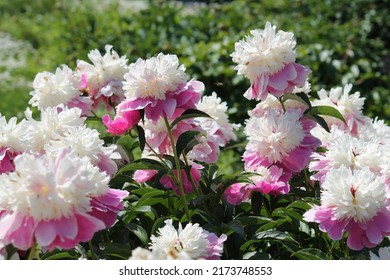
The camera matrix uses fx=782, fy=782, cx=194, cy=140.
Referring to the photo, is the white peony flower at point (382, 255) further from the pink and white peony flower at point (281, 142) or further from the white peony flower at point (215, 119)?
the white peony flower at point (215, 119)

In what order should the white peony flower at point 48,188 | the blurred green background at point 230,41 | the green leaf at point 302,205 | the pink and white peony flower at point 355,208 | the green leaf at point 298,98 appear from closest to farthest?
1. the white peony flower at point 48,188
2. the pink and white peony flower at point 355,208
3. the green leaf at point 302,205
4. the green leaf at point 298,98
5. the blurred green background at point 230,41

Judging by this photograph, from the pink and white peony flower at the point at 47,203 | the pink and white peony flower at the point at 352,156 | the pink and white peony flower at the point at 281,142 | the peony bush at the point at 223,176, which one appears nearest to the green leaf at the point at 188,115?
the peony bush at the point at 223,176

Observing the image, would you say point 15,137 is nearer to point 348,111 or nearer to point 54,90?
point 54,90

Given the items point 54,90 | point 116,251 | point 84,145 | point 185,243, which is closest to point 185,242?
point 185,243

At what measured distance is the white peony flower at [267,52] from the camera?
1.64 m

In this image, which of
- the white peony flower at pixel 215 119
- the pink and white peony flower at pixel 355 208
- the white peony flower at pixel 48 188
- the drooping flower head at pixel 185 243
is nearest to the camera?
the white peony flower at pixel 48 188

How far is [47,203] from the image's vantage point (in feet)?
3.85

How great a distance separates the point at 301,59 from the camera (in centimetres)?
426

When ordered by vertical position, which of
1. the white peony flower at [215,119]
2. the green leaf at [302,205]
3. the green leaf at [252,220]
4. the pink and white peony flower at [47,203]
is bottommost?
the green leaf at [252,220]

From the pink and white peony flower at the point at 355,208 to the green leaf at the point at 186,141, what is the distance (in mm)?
301

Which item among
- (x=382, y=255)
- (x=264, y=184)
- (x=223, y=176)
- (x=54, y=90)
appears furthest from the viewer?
(x=54, y=90)

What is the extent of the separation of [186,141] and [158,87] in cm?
13
